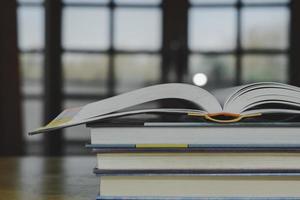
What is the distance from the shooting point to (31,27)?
8.44 feet

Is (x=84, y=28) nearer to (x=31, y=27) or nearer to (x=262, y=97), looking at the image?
(x=31, y=27)

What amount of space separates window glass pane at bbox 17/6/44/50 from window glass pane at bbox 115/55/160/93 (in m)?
0.42

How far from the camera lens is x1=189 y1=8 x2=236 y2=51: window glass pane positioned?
100 inches

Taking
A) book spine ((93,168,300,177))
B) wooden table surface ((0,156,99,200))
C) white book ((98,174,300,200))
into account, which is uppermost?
book spine ((93,168,300,177))

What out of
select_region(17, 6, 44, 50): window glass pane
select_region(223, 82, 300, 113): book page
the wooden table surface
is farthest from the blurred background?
select_region(223, 82, 300, 113): book page

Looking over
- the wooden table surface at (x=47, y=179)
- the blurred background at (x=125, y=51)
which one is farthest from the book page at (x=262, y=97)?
the blurred background at (x=125, y=51)

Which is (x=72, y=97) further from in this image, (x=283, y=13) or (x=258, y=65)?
(x=283, y=13)

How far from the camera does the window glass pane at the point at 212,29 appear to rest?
8.35 ft

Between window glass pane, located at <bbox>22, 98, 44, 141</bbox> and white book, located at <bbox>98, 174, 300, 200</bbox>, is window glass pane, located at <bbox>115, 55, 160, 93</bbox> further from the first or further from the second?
white book, located at <bbox>98, 174, 300, 200</bbox>

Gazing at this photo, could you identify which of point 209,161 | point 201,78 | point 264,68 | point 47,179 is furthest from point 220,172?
point 264,68

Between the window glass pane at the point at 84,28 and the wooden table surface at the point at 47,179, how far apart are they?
5.72ft

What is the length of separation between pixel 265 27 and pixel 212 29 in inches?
11.2

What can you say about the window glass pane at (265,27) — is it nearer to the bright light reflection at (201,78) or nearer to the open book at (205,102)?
the bright light reflection at (201,78)

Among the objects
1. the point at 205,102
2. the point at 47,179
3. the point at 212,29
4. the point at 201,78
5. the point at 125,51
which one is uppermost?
the point at 212,29
